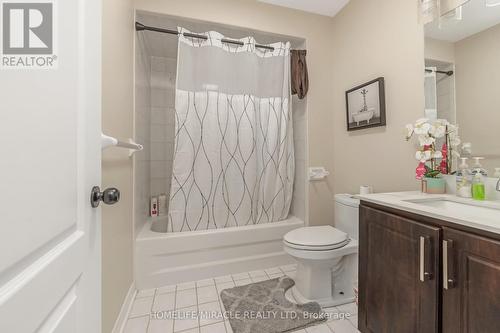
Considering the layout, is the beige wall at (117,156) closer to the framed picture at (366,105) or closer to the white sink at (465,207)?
the white sink at (465,207)

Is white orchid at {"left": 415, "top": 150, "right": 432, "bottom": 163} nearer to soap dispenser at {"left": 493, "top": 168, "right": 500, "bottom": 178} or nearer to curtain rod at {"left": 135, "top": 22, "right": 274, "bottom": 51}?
soap dispenser at {"left": 493, "top": 168, "right": 500, "bottom": 178}

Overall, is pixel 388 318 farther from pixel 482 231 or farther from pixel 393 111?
pixel 393 111

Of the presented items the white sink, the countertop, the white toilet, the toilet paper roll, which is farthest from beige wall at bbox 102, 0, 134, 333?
the toilet paper roll

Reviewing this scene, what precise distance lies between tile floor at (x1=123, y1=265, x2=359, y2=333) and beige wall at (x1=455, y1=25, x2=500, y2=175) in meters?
1.17

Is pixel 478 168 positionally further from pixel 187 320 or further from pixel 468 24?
pixel 187 320

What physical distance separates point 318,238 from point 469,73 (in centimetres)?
126

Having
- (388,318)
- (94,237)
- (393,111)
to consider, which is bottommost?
(388,318)

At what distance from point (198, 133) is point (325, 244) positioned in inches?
50.3

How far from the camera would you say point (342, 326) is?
1.30 metres

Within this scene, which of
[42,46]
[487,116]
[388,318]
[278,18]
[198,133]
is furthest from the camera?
[278,18]

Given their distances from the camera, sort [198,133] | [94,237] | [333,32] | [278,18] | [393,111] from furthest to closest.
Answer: [333,32]
[278,18]
[198,133]
[393,111]
[94,237]

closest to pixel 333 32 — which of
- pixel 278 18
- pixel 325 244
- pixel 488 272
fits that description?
pixel 278 18

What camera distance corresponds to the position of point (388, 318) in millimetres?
999

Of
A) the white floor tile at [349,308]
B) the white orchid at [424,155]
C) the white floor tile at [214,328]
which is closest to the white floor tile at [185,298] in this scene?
the white floor tile at [214,328]
